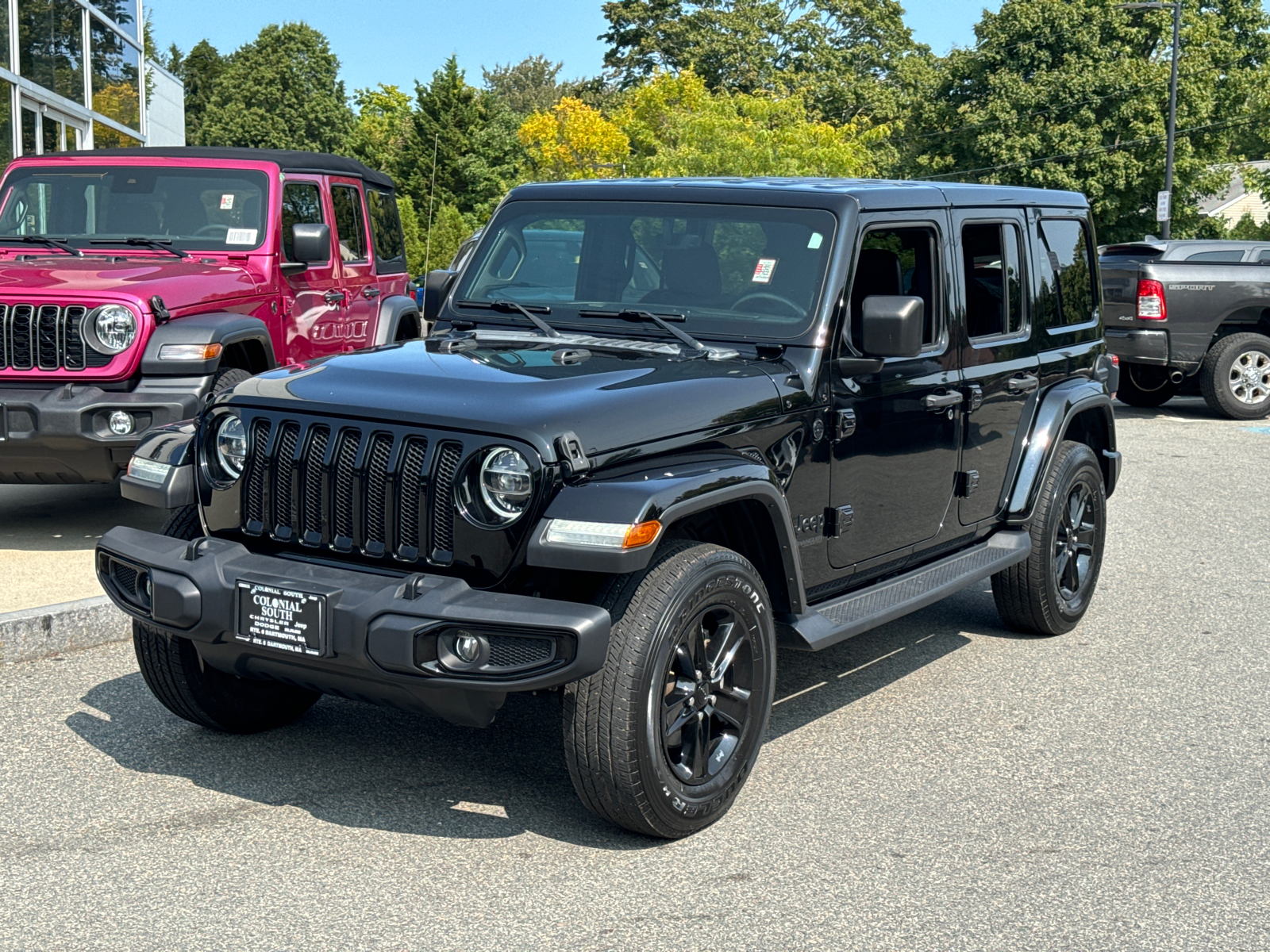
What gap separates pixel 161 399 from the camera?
23.7 feet

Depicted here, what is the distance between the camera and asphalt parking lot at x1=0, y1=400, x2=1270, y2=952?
369 cm

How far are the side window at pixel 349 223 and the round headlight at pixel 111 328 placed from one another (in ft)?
7.99

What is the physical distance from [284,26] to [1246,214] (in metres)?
55.8

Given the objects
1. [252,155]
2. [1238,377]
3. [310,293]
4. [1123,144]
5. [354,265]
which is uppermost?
[1123,144]

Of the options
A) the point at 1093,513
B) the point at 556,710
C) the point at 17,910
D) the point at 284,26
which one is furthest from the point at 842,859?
the point at 284,26

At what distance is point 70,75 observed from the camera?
→ 2120 centimetres

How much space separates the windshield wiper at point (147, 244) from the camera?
8.42 m

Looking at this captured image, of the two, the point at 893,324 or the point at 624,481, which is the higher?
the point at 893,324

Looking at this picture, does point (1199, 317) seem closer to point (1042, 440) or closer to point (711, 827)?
point (1042, 440)

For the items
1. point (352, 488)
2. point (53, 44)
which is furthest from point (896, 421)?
point (53, 44)

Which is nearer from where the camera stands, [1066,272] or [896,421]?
[896,421]

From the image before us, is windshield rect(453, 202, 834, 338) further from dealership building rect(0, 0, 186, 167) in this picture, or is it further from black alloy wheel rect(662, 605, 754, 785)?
dealership building rect(0, 0, 186, 167)

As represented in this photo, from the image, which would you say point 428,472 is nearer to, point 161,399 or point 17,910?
point 17,910

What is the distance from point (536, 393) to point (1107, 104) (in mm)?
48655
